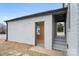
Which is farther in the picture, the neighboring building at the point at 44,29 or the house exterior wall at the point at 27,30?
the house exterior wall at the point at 27,30

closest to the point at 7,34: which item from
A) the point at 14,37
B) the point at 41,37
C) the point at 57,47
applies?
the point at 14,37

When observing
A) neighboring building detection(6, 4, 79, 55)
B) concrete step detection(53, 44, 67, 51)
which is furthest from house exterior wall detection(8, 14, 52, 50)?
concrete step detection(53, 44, 67, 51)

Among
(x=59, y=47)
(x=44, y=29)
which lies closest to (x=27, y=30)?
(x=44, y=29)

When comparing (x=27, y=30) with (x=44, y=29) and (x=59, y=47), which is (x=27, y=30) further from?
(x=59, y=47)

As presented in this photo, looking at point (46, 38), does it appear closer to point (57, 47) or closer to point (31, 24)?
point (57, 47)

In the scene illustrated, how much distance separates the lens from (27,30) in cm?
846

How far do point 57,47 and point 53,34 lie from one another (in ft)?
2.60

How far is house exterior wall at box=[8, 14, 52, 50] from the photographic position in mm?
6671

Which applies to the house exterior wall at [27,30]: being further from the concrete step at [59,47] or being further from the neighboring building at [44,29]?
the concrete step at [59,47]

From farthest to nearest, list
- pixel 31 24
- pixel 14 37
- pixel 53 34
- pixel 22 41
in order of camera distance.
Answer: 1. pixel 14 37
2. pixel 22 41
3. pixel 31 24
4. pixel 53 34

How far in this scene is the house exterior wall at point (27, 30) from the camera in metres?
6.67

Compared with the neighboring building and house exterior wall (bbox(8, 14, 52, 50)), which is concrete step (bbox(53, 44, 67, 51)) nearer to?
the neighboring building

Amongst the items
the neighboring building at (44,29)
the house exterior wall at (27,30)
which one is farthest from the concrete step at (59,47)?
the house exterior wall at (27,30)

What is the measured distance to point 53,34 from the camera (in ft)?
21.8
